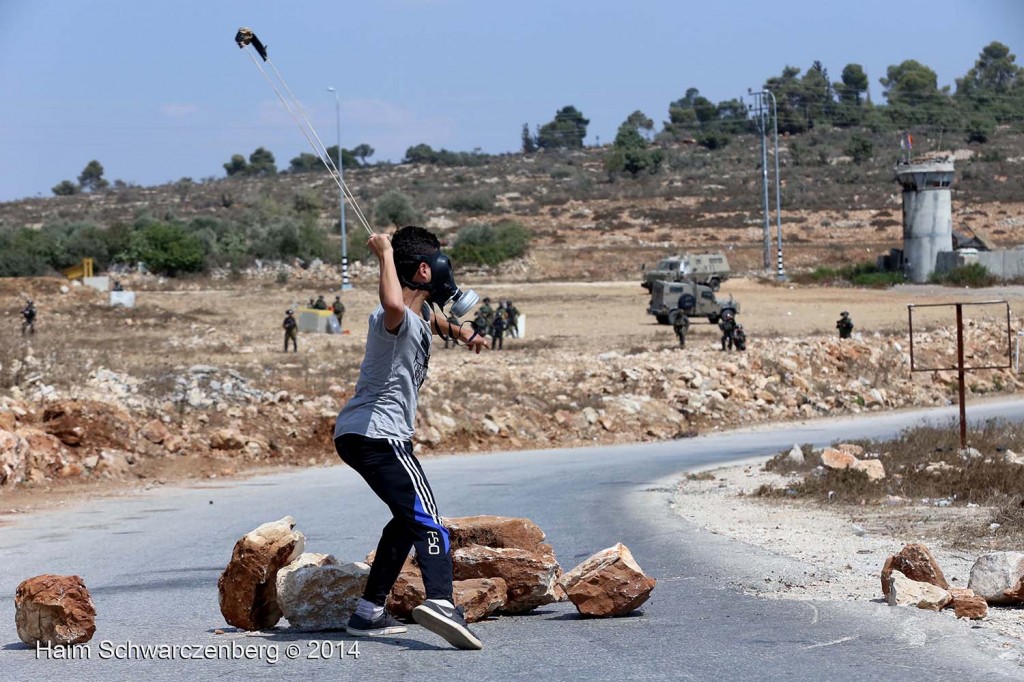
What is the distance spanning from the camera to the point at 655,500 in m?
13.7

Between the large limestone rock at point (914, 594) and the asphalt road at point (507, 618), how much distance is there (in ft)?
0.52

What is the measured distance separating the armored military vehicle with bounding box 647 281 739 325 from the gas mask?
1397 inches

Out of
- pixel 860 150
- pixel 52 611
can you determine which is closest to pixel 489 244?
pixel 860 150

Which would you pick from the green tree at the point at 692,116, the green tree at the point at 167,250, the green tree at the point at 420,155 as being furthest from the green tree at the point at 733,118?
the green tree at the point at 167,250

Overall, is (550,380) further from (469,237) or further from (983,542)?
(469,237)

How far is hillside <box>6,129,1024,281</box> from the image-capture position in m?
76.9

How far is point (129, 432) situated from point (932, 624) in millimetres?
14519

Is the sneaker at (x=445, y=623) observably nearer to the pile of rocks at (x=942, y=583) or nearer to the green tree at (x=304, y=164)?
the pile of rocks at (x=942, y=583)

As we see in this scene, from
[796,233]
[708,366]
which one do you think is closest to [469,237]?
[796,233]

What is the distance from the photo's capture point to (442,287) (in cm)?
607

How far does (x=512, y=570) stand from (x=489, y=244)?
6338cm

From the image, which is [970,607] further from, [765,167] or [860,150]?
[860,150]

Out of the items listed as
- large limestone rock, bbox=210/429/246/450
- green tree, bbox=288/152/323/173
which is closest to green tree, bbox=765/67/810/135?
green tree, bbox=288/152/323/173

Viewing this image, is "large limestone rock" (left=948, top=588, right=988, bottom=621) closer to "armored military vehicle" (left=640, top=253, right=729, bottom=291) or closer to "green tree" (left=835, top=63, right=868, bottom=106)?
"armored military vehicle" (left=640, top=253, right=729, bottom=291)
